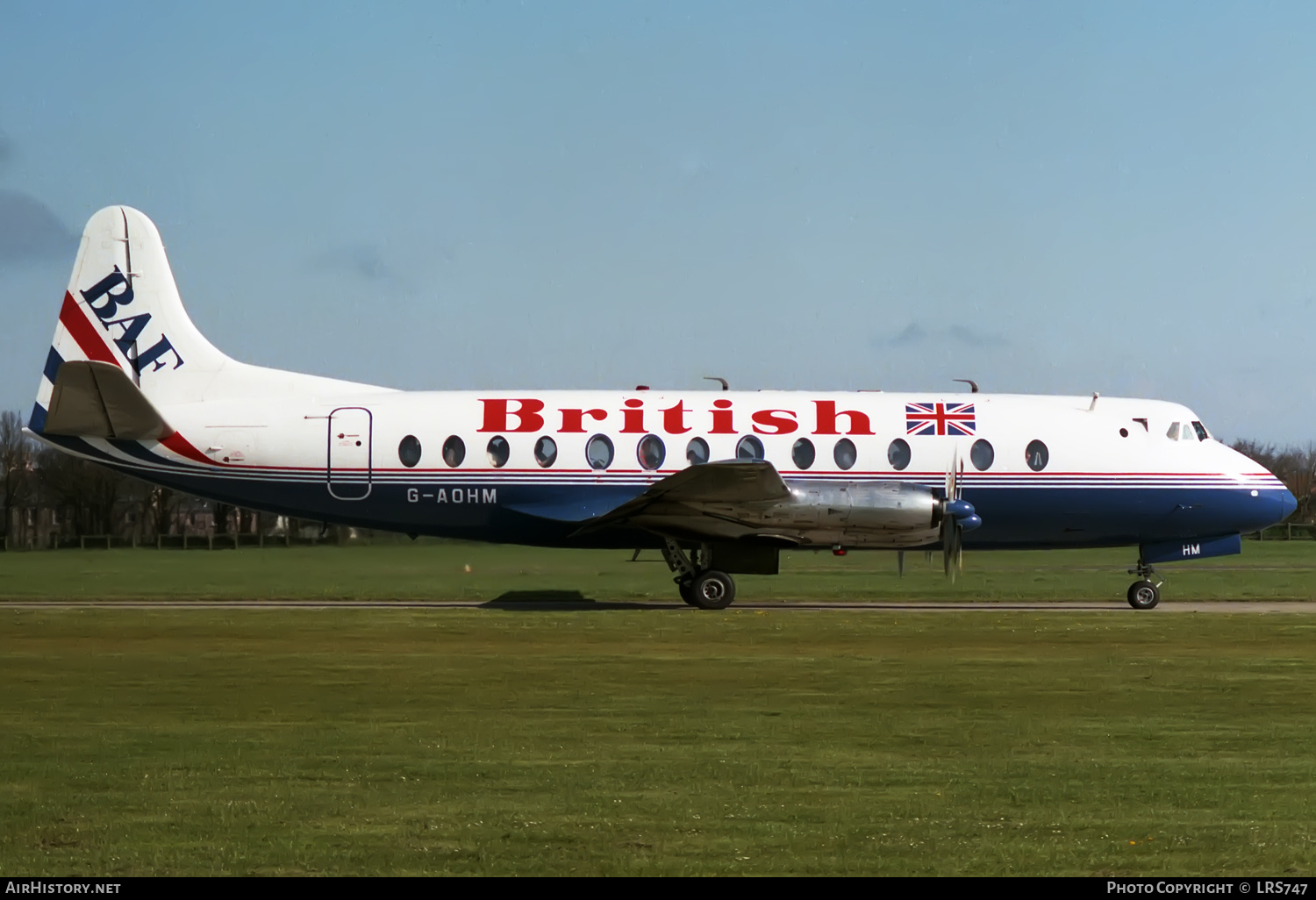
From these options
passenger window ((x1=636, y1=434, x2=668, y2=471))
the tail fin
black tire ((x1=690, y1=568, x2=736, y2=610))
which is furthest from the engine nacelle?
the tail fin

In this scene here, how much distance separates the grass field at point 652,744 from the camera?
840 centimetres

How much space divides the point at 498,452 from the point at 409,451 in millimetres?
1720

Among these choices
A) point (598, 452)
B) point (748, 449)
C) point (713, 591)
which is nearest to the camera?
point (713, 591)

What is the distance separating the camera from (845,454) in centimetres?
2952

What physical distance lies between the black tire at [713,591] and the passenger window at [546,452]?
3642 mm

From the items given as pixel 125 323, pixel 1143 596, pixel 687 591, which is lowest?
pixel 1143 596

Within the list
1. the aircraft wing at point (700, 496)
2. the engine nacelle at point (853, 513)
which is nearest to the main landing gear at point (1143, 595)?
the engine nacelle at point (853, 513)

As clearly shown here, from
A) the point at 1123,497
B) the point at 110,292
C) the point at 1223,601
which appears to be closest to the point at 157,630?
the point at 110,292

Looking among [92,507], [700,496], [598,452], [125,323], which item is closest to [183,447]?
[125,323]

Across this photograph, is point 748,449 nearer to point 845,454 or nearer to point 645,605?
point 845,454

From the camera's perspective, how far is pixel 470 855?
26.9 ft

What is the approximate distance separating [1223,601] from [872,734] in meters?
21.6

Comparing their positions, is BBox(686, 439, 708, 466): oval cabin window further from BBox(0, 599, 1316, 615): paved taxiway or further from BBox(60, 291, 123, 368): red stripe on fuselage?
BBox(60, 291, 123, 368): red stripe on fuselage

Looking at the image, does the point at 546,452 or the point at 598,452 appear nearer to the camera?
the point at 546,452
